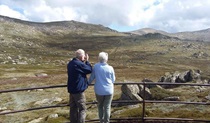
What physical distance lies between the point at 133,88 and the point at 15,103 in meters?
19.5

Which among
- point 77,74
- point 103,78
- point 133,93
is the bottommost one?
point 133,93

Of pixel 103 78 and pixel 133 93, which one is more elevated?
pixel 103 78

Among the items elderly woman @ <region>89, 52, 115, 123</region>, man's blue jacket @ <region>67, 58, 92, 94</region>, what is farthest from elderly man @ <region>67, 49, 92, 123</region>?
elderly woman @ <region>89, 52, 115, 123</region>

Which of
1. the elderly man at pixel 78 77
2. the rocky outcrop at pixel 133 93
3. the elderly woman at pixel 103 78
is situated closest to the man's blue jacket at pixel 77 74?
the elderly man at pixel 78 77

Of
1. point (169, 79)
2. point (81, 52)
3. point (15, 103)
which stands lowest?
point (15, 103)

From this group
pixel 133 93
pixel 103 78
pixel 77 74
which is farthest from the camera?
pixel 133 93

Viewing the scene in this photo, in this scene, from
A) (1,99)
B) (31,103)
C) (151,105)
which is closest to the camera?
(151,105)

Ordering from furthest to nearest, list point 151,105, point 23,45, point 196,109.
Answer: point 23,45 → point 151,105 → point 196,109

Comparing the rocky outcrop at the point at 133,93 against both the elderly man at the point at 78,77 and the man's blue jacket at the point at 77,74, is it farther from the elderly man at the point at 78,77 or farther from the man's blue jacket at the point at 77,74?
the man's blue jacket at the point at 77,74

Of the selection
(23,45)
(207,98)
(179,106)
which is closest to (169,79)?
(207,98)

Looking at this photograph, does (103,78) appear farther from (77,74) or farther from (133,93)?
(133,93)

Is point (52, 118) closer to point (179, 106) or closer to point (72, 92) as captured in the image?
point (179, 106)

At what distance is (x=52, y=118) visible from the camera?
2184 cm

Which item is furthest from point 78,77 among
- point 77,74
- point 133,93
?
point 133,93
